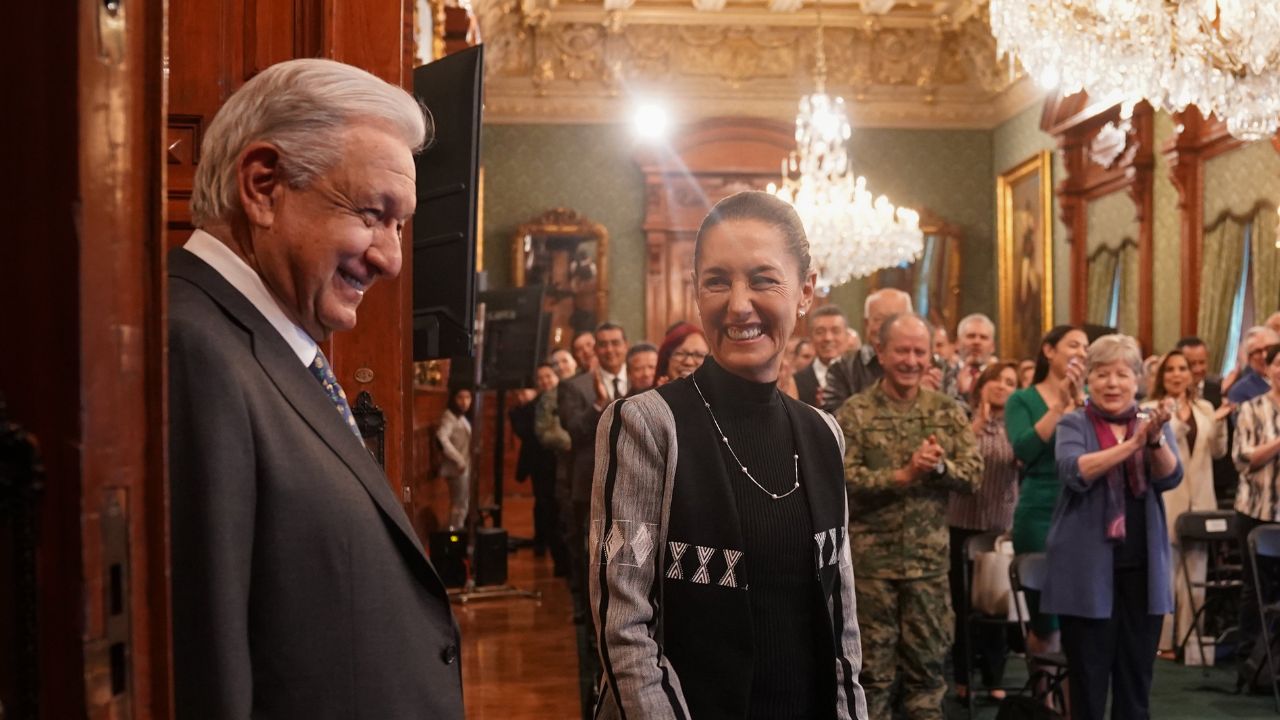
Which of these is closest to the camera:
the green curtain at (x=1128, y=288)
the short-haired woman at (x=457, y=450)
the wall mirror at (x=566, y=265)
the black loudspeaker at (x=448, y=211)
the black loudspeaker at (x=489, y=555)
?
the black loudspeaker at (x=448, y=211)

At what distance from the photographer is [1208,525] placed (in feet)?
21.3

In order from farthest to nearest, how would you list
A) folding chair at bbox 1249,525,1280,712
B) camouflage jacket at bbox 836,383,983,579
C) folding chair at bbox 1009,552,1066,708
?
1. folding chair at bbox 1249,525,1280,712
2. folding chair at bbox 1009,552,1066,708
3. camouflage jacket at bbox 836,383,983,579

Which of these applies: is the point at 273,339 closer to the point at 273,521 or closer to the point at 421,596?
the point at 273,521

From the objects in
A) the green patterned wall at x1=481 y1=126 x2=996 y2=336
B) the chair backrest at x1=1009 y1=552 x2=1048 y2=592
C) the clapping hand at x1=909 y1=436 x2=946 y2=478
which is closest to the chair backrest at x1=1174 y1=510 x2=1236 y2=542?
the chair backrest at x1=1009 y1=552 x2=1048 y2=592

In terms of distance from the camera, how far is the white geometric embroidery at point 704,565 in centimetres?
201

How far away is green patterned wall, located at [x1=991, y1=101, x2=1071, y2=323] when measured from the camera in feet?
46.6

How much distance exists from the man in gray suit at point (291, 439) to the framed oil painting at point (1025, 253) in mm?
13942

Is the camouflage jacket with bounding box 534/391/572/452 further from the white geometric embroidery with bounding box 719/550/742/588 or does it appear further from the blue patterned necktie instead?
the blue patterned necktie

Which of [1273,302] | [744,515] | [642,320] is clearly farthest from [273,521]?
[642,320]

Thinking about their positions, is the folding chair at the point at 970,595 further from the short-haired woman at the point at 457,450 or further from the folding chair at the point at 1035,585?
the short-haired woman at the point at 457,450

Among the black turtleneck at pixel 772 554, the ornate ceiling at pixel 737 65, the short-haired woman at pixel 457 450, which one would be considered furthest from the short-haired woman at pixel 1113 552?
the ornate ceiling at pixel 737 65

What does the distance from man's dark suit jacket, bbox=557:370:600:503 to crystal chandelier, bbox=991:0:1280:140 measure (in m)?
3.08

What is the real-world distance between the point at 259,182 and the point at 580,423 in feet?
20.9

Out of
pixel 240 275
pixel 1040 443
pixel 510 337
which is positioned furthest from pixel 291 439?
pixel 510 337
